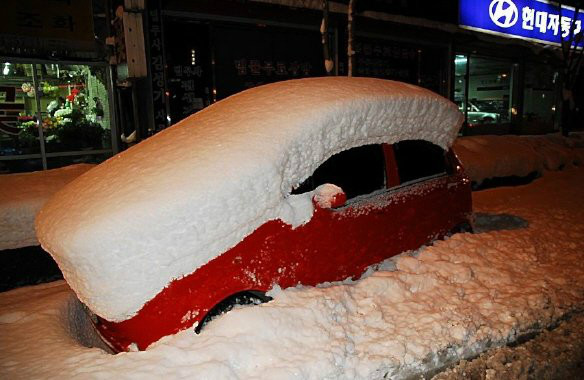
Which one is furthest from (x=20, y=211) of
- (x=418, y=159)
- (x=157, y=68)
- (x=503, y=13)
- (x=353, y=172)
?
(x=503, y=13)

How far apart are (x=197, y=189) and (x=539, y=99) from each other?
21.9 m

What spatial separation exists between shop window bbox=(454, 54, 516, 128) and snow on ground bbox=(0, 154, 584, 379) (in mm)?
12683

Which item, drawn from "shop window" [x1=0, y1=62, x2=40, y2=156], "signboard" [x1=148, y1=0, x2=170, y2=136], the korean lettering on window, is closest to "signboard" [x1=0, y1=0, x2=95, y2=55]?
"shop window" [x1=0, y1=62, x2=40, y2=156]

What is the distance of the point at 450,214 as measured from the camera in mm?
4230

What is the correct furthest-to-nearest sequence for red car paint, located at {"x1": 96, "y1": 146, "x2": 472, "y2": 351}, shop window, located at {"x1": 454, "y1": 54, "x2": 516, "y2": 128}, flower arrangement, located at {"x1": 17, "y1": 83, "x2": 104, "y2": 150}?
shop window, located at {"x1": 454, "y1": 54, "x2": 516, "y2": 128} → flower arrangement, located at {"x1": 17, "y1": 83, "x2": 104, "y2": 150} → red car paint, located at {"x1": 96, "y1": 146, "x2": 472, "y2": 351}

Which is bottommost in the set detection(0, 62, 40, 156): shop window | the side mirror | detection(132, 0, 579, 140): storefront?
the side mirror

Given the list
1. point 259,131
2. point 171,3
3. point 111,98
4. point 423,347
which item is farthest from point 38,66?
point 423,347

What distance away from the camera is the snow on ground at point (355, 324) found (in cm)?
244

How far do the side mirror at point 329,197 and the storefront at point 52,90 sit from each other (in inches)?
293

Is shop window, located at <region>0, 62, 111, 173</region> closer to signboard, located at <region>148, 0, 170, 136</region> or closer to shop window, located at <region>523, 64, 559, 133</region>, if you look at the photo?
signboard, located at <region>148, 0, 170, 136</region>

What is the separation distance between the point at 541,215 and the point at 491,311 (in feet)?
11.6

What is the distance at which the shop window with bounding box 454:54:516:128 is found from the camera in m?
15.6

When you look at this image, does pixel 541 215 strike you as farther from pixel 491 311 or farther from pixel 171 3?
pixel 171 3

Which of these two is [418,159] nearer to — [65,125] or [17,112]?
[65,125]
